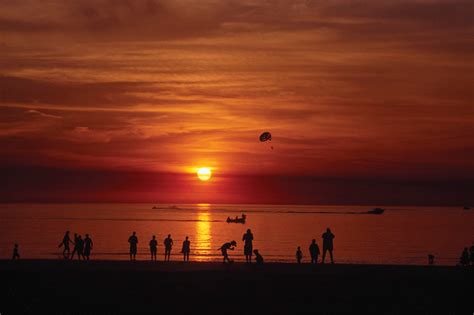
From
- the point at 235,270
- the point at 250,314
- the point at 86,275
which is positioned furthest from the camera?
the point at 235,270

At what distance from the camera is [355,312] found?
796 inches

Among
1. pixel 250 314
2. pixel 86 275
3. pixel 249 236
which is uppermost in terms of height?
pixel 249 236

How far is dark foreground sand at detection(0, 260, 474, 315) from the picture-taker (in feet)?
67.5

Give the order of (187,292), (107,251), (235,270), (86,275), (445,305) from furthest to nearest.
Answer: (107,251) → (235,270) → (86,275) → (187,292) → (445,305)

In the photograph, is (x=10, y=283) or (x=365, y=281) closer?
(x=10, y=283)

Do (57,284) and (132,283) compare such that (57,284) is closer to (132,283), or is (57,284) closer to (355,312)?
(132,283)

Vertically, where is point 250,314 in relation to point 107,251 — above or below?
below

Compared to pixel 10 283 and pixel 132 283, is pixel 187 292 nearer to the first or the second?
pixel 132 283

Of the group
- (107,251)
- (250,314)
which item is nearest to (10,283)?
(250,314)

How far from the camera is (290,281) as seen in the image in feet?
85.6

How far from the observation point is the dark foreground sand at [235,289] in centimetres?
2058

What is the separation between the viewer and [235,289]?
24.0 metres

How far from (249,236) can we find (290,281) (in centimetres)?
895

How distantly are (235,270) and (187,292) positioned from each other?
6.73 metres
